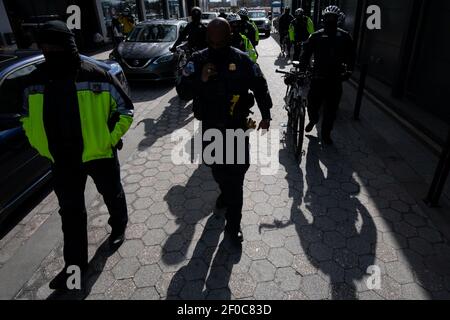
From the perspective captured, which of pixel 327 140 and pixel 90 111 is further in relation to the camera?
pixel 327 140

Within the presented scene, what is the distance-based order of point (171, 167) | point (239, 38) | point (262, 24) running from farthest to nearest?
point (262, 24), point (239, 38), point (171, 167)

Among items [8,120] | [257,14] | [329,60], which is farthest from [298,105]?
Answer: [257,14]

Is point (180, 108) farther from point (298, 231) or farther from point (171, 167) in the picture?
point (298, 231)

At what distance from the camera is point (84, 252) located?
2.99 m

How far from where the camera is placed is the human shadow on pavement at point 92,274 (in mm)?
2844

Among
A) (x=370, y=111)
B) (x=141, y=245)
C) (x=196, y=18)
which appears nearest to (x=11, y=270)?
(x=141, y=245)

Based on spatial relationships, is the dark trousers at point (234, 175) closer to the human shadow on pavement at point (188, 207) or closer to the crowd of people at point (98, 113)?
the crowd of people at point (98, 113)

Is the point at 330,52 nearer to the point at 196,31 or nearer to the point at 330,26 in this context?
the point at 330,26

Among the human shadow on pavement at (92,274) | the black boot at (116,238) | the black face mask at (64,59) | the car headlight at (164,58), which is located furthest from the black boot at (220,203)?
the car headlight at (164,58)

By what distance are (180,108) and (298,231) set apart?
4898 mm

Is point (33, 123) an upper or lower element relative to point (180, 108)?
upper

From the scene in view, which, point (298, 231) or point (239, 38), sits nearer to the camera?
point (298, 231)

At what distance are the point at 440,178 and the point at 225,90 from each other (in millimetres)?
2713

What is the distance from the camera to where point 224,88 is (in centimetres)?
281
